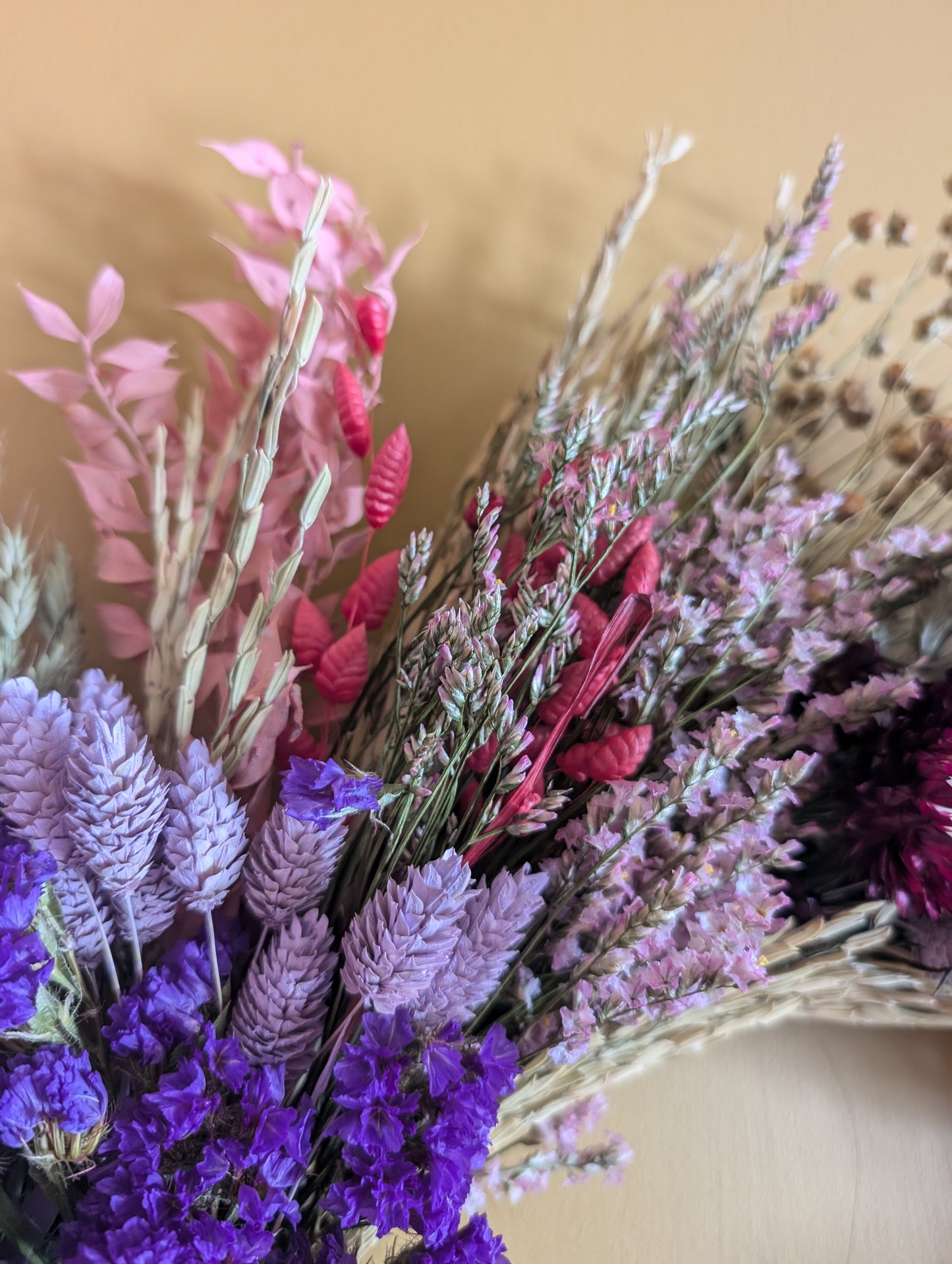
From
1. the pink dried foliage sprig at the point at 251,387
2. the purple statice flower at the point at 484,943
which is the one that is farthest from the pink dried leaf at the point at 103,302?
the purple statice flower at the point at 484,943

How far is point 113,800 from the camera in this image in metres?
0.47

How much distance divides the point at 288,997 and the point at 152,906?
113mm

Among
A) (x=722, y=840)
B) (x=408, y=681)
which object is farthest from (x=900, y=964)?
(x=408, y=681)

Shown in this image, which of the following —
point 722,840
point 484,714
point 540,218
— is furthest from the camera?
point 540,218

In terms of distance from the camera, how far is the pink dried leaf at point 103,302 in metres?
0.65

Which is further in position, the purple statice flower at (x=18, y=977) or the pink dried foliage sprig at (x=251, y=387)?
the pink dried foliage sprig at (x=251, y=387)

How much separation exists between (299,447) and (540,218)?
0.40 m

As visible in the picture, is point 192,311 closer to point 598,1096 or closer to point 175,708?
point 175,708

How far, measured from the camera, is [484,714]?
499 mm

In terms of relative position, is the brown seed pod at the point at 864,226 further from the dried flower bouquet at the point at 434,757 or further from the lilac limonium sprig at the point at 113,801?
the lilac limonium sprig at the point at 113,801

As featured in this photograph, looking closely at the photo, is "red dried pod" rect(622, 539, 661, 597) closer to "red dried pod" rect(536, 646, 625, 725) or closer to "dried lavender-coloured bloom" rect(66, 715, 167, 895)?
"red dried pod" rect(536, 646, 625, 725)

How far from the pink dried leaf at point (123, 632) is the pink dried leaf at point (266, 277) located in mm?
283

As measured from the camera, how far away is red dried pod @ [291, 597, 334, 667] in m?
0.63

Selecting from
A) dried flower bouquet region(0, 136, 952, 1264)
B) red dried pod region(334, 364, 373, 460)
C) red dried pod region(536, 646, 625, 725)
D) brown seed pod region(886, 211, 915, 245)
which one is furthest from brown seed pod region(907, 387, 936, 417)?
red dried pod region(334, 364, 373, 460)
